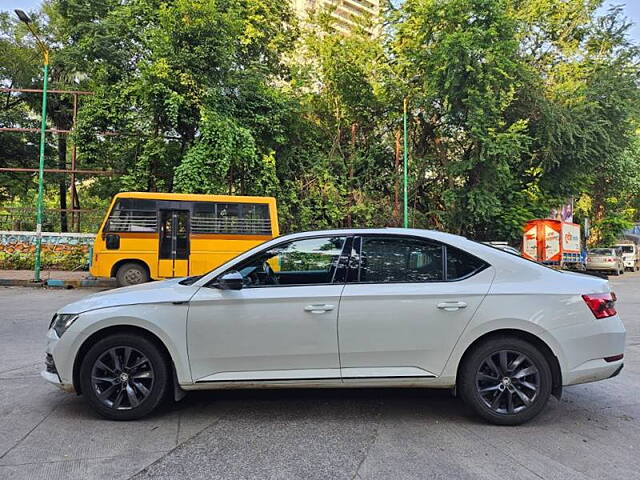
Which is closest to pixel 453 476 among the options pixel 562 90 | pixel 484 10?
pixel 484 10

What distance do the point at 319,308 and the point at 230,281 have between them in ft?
2.46

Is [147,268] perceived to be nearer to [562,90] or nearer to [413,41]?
[413,41]

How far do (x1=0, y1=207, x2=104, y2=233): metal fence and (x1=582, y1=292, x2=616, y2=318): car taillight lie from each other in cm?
1889

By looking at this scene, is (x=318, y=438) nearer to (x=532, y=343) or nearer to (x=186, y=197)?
(x=532, y=343)

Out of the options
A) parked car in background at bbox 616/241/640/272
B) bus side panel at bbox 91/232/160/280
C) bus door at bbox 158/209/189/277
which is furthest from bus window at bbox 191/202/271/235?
parked car in background at bbox 616/241/640/272

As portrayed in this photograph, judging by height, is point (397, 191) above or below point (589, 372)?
above

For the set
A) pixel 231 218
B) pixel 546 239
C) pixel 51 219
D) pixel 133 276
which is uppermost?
pixel 51 219

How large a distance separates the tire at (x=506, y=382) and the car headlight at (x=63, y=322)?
10.6ft

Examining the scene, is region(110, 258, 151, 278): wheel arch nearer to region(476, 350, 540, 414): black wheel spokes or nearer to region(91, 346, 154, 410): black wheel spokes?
region(91, 346, 154, 410): black wheel spokes

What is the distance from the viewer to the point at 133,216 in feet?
44.1

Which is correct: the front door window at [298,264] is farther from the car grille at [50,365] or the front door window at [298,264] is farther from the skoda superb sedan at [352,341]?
the car grille at [50,365]

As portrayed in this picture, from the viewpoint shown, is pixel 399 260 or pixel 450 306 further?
pixel 399 260

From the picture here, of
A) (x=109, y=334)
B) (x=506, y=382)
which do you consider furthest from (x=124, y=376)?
(x=506, y=382)

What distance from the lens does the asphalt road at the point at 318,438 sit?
122 inches
